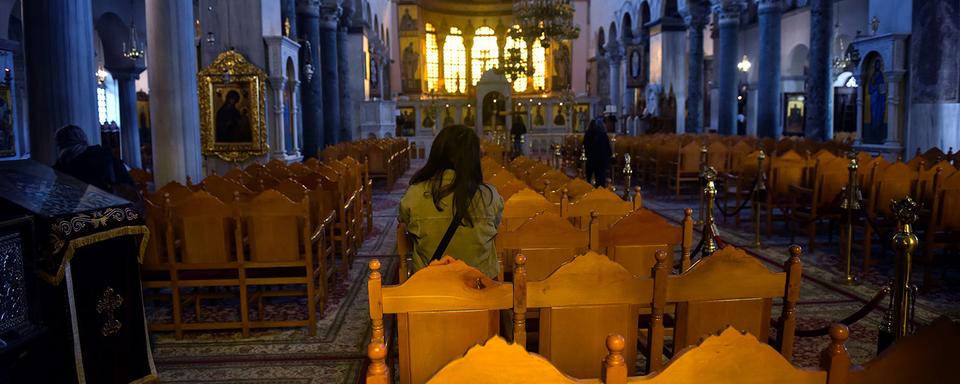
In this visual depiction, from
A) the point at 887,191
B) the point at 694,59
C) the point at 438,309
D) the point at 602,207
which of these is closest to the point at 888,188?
the point at 887,191

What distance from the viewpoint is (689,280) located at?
8.33 feet

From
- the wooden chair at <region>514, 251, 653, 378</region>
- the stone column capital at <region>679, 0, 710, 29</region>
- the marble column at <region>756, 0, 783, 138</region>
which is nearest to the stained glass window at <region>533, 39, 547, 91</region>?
the stone column capital at <region>679, 0, 710, 29</region>

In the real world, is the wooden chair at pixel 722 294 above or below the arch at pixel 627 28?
below

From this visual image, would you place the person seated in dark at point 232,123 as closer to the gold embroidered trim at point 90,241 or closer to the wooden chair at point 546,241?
the gold embroidered trim at point 90,241

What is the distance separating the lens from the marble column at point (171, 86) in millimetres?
9266

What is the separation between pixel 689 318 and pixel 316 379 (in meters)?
2.31

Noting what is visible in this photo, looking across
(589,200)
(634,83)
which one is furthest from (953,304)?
(634,83)

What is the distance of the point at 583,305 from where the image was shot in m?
2.46

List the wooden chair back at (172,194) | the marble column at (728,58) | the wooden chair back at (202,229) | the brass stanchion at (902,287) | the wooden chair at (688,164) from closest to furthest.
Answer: the brass stanchion at (902,287) < the wooden chair back at (202,229) < the wooden chair back at (172,194) < the wooden chair at (688,164) < the marble column at (728,58)

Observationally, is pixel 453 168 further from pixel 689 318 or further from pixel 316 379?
pixel 316 379

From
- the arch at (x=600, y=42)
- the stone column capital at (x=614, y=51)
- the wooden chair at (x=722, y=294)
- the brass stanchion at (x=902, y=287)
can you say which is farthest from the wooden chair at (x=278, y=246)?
the arch at (x=600, y=42)

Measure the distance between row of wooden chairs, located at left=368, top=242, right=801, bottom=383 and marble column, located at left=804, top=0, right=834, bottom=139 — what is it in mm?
14229

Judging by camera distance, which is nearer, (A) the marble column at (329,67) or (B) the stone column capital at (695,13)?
(A) the marble column at (329,67)

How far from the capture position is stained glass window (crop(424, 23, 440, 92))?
38.8m
